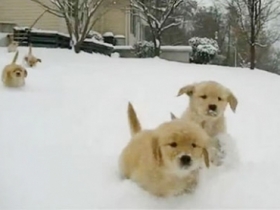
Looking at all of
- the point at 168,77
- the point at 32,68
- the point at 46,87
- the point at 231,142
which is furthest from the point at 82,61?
the point at 231,142

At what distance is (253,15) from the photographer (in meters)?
22.4

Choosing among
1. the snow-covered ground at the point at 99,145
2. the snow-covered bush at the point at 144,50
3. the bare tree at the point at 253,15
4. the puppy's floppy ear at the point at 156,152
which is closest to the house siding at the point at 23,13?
the snow-covered bush at the point at 144,50

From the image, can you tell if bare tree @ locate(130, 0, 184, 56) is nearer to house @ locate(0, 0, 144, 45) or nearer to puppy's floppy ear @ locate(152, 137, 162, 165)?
house @ locate(0, 0, 144, 45)

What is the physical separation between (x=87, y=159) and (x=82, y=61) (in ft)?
36.7

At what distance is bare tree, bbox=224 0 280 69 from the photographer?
22.3 metres

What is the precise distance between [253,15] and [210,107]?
62.3 feet

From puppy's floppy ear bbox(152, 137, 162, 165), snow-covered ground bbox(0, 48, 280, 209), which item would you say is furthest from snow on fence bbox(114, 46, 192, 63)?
puppy's floppy ear bbox(152, 137, 162, 165)

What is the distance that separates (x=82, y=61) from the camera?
49.5 ft

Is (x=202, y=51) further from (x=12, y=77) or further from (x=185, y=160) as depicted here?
(x=185, y=160)

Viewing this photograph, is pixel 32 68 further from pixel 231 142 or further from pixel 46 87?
pixel 231 142

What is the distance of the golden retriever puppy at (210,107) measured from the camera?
420 centimetres

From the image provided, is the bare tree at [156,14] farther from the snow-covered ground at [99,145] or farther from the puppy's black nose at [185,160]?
the puppy's black nose at [185,160]

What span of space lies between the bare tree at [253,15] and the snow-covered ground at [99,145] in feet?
41.0

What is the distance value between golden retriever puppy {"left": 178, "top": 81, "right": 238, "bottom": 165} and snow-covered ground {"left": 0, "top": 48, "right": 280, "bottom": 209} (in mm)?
157
